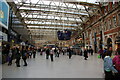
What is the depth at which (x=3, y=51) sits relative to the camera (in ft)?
40.9

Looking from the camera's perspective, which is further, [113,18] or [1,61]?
[113,18]

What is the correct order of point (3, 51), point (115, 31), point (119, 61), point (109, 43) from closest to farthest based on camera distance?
point (119, 61), point (3, 51), point (115, 31), point (109, 43)

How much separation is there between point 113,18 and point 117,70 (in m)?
21.7

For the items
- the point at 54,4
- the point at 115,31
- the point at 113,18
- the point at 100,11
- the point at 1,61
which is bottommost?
the point at 1,61

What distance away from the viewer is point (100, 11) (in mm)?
27891

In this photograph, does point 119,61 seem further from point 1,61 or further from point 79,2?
point 79,2

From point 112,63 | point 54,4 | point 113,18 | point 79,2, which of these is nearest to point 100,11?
point 113,18

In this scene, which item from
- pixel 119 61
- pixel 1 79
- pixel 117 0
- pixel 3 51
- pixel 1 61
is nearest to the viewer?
pixel 119 61

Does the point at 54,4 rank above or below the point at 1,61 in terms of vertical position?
above

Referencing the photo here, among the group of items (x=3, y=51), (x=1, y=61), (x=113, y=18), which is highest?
(x=113, y=18)

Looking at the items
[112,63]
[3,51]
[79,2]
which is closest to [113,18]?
[79,2]

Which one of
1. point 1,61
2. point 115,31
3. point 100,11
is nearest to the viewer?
point 1,61

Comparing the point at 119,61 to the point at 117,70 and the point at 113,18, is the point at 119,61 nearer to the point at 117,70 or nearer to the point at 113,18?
the point at 117,70

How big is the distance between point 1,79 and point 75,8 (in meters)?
26.1
